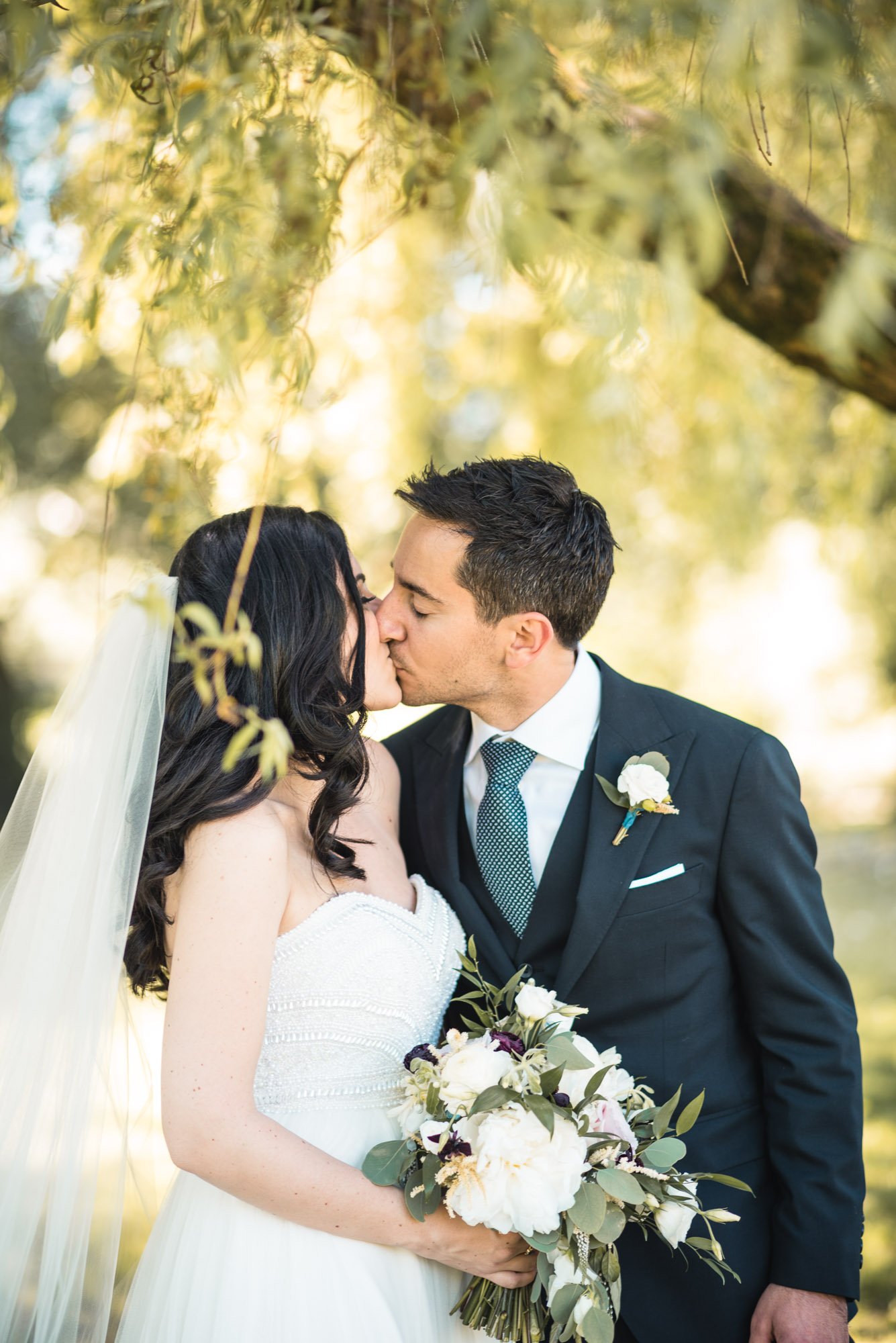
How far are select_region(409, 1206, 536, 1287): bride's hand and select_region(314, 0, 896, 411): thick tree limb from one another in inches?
87.4

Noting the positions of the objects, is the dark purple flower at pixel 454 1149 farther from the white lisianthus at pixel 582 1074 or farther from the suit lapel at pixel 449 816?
the suit lapel at pixel 449 816

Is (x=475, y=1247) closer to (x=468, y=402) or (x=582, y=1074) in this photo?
(x=582, y=1074)

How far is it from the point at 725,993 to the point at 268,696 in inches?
47.1

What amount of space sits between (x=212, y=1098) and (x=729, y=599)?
880cm

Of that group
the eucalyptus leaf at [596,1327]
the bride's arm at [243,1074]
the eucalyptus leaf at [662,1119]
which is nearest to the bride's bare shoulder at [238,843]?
the bride's arm at [243,1074]

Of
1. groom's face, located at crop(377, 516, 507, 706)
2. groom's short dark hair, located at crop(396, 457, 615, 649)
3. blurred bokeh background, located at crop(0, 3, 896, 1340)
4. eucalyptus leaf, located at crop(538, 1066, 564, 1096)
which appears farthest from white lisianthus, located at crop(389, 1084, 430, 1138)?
groom's short dark hair, located at crop(396, 457, 615, 649)

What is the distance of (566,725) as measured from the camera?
247cm

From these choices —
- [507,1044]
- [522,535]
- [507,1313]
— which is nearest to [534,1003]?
[507,1044]

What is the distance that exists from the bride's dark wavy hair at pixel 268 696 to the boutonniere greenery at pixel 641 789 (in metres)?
0.56

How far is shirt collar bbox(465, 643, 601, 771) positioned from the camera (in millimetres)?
2445

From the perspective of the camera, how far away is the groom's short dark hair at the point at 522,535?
2.51m

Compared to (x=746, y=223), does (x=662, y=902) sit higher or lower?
lower

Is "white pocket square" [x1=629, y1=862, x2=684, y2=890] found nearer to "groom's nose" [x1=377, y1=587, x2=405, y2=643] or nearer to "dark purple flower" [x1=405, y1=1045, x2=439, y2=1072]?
"dark purple flower" [x1=405, y1=1045, x2=439, y2=1072]

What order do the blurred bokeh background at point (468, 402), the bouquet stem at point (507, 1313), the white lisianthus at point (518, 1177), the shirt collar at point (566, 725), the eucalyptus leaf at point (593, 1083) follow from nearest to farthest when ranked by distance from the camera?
the white lisianthus at point (518, 1177)
the eucalyptus leaf at point (593, 1083)
the bouquet stem at point (507, 1313)
the blurred bokeh background at point (468, 402)
the shirt collar at point (566, 725)
